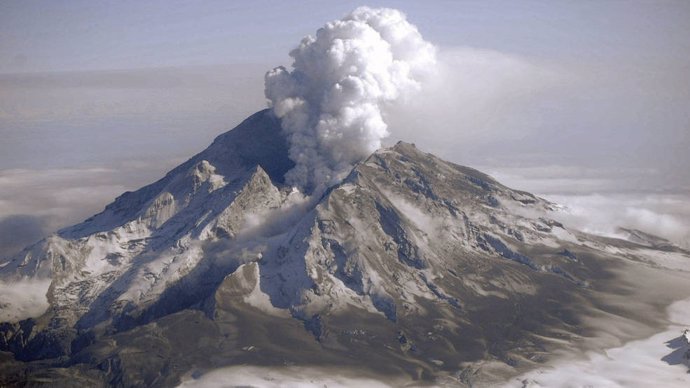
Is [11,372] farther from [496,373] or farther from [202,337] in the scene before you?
[496,373]

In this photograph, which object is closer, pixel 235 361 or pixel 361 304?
pixel 235 361

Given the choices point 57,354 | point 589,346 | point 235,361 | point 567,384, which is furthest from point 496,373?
point 57,354

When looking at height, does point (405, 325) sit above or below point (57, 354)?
above

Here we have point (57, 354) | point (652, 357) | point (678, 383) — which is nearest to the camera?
point (678, 383)

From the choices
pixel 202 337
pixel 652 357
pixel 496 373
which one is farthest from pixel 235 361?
pixel 652 357

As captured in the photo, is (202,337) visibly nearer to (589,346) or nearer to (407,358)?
(407,358)

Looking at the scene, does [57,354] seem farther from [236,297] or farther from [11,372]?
[236,297]

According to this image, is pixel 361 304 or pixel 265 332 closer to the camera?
pixel 265 332

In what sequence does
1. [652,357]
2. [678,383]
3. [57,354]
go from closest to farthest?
[678,383]
[652,357]
[57,354]

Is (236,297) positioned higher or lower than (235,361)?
higher
